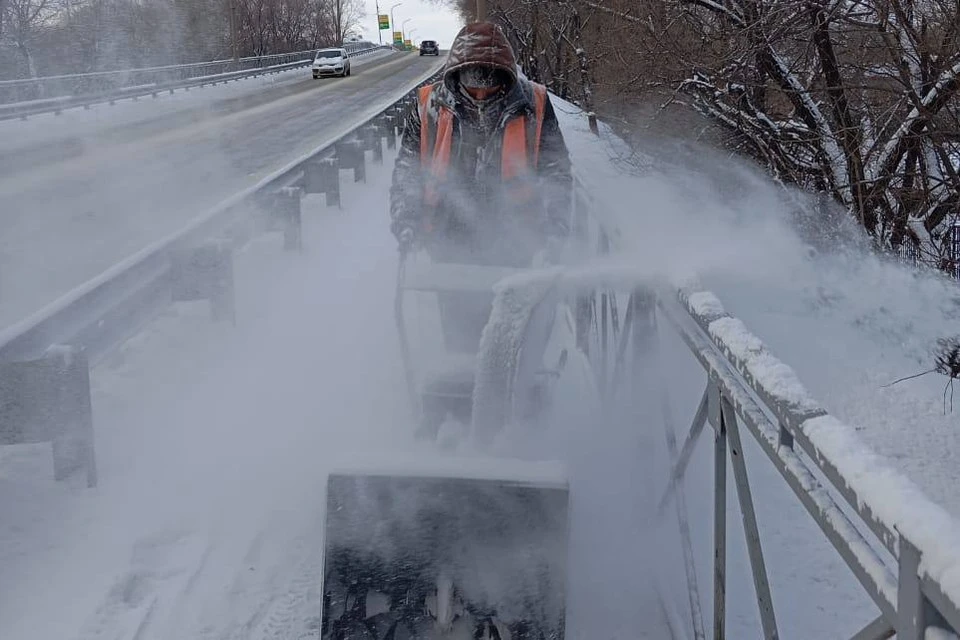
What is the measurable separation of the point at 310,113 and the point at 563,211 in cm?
2448

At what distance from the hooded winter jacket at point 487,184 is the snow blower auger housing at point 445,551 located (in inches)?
60.5

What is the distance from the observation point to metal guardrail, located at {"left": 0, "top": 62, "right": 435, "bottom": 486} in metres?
3.64

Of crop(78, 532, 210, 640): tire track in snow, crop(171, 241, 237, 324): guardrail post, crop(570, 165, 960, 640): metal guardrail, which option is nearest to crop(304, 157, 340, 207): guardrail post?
crop(171, 241, 237, 324): guardrail post

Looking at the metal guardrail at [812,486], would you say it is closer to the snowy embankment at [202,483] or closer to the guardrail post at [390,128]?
the snowy embankment at [202,483]

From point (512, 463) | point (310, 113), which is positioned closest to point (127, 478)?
point (512, 463)

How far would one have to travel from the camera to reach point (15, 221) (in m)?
11.1

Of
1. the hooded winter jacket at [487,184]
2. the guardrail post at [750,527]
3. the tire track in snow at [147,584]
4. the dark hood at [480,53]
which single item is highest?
the dark hood at [480,53]

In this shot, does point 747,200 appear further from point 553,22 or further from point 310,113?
point 310,113

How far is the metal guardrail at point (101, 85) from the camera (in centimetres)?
2353

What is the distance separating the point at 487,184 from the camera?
4137 mm

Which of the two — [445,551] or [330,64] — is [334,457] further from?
[330,64]

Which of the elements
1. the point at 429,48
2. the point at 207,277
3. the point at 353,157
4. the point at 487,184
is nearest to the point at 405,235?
the point at 487,184

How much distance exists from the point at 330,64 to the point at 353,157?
3648 cm

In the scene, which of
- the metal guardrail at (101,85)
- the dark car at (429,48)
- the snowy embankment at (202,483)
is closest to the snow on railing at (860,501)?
the snowy embankment at (202,483)
